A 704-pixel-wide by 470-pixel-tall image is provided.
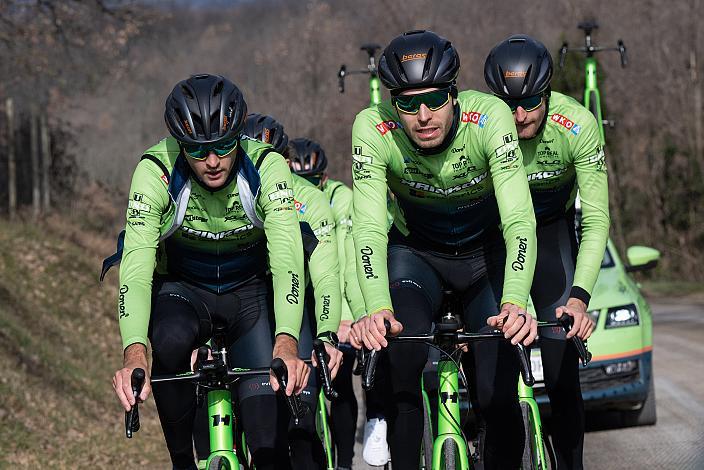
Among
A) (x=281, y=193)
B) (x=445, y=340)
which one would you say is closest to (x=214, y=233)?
(x=281, y=193)

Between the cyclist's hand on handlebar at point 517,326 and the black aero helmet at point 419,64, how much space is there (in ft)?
3.75

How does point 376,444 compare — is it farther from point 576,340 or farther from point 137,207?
point 137,207

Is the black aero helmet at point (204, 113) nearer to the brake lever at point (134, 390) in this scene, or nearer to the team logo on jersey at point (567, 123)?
the brake lever at point (134, 390)

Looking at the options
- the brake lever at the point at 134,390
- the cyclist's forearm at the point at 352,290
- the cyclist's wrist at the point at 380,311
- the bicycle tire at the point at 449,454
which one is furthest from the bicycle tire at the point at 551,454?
the brake lever at the point at 134,390

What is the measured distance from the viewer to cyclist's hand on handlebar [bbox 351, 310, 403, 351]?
16.6ft

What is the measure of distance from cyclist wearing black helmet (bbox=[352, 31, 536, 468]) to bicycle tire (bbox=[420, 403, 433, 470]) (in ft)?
0.55

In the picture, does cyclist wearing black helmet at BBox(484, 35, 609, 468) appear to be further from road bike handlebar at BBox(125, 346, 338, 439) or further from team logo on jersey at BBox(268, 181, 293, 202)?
road bike handlebar at BBox(125, 346, 338, 439)

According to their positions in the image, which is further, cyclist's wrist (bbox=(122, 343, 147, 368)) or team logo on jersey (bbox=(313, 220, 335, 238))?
team logo on jersey (bbox=(313, 220, 335, 238))

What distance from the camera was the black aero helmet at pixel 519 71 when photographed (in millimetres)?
6523

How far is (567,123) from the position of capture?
21.8 ft

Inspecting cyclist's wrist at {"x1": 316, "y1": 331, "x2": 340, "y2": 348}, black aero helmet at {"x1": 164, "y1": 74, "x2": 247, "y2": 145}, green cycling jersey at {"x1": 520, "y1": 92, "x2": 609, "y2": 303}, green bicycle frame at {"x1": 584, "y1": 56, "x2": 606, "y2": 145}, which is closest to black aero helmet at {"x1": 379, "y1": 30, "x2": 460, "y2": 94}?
black aero helmet at {"x1": 164, "y1": 74, "x2": 247, "y2": 145}

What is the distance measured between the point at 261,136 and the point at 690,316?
694 inches

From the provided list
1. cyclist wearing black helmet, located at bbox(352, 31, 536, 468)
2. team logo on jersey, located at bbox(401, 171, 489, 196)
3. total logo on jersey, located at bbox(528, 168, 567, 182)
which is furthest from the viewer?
total logo on jersey, located at bbox(528, 168, 567, 182)

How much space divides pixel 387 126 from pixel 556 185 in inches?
61.2
